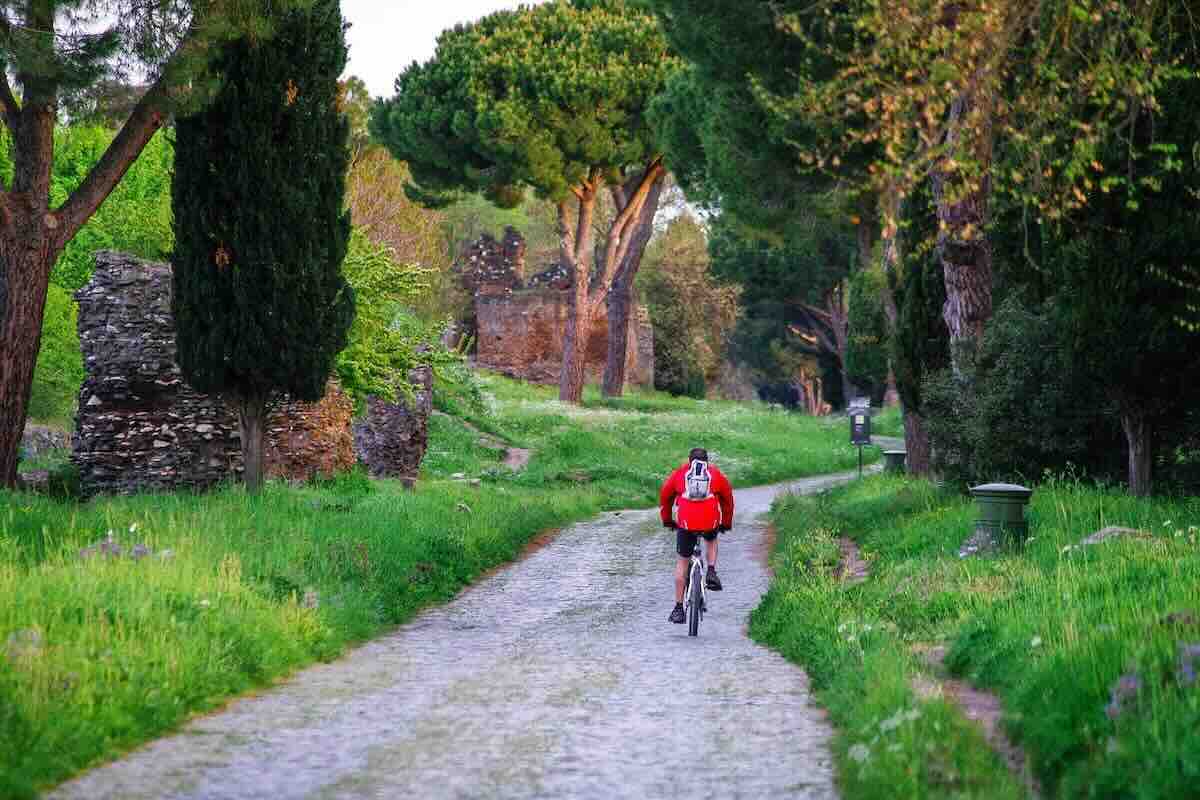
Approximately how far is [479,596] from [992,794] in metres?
9.33

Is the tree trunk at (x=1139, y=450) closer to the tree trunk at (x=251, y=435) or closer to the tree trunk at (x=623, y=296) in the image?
the tree trunk at (x=251, y=435)

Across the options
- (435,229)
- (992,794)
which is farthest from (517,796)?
(435,229)

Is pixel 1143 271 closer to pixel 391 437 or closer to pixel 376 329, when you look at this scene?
pixel 376 329

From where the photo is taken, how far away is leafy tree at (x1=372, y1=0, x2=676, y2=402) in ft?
139

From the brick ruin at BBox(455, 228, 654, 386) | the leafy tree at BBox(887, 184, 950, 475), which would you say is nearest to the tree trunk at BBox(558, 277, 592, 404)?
the brick ruin at BBox(455, 228, 654, 386)

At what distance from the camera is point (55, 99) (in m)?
16.5

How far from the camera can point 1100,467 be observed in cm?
1758

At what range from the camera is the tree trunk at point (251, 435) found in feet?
56.9

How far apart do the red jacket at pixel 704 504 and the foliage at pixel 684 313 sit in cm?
4974

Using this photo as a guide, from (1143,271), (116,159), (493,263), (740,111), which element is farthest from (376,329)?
(493,263)

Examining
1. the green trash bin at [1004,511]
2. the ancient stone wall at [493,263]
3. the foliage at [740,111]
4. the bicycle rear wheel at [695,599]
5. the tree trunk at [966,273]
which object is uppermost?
the ancient stone wall at [493,263]

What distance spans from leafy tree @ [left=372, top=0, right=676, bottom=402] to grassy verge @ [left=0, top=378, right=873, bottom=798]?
65.1 feet

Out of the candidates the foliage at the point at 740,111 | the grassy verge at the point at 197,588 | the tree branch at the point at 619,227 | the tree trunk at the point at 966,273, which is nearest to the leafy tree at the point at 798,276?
the tree branch at the point at 619,227

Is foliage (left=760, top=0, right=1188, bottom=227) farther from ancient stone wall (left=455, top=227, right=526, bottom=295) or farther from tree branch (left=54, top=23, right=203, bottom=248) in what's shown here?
ancient stone wall (left=455, top=227, right=526, bottom=295)
